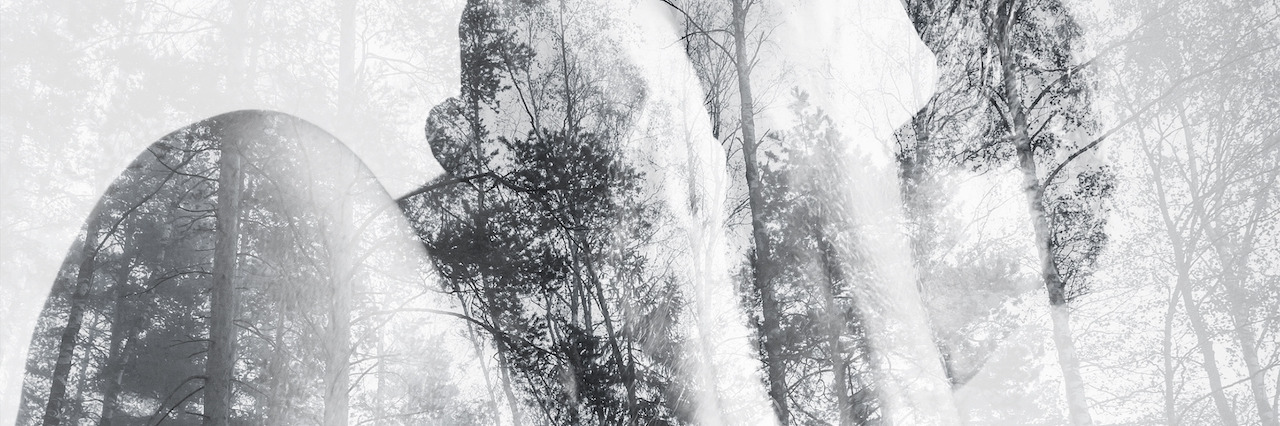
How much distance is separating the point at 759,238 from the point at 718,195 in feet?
2.00

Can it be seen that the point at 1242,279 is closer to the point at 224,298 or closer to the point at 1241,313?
the point at 1241,313

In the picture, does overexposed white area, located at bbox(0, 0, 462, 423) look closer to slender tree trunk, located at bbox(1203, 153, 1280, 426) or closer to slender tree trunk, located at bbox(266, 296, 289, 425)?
slender tree trunk, located at bbox(266, 296, 289, 425)

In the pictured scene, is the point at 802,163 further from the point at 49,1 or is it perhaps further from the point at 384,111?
the point at 49,1

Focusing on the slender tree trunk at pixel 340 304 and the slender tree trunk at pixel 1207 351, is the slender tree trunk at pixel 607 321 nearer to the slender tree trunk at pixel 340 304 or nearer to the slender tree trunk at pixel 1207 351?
the slender tree trunk at pixel 340 304

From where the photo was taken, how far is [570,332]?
5074 millimetres

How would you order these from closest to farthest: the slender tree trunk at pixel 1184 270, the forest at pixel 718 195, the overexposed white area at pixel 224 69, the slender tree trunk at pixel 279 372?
the forest at pixel 718 195, the slender tree trunk at pixel 1184 270, the overexposed white area at pixel 224 69, the slender tree trunk at pixel 279 372

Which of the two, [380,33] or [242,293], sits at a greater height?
[380,33]

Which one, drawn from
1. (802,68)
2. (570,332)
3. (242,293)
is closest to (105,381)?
(242,293)

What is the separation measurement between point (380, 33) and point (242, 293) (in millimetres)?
4986

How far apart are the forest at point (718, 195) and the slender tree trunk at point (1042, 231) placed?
26 mm

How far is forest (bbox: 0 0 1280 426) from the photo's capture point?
5129 millimetres

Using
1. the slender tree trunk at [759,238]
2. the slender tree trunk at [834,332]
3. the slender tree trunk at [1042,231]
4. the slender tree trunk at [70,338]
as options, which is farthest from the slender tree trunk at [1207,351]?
the slender tree trunk at [70,338]

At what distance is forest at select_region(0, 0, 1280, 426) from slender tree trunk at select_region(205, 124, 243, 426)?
0.02 meters

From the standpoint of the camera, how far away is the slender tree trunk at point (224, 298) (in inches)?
195
